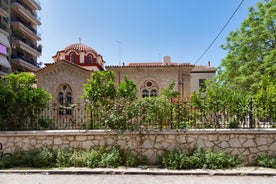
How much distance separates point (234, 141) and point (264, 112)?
1446 millimetres

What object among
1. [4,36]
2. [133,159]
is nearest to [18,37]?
[4,36]

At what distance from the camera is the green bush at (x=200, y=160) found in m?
7.21

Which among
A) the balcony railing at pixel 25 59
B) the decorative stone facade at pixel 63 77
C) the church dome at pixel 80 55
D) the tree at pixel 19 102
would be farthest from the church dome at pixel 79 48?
the tree at pixel 19 102

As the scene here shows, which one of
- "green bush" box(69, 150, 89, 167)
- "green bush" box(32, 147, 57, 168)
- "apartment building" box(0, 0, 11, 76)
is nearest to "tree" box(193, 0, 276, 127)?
"green bush" box(69, 150, 89, 167)

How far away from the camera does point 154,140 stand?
26.0ft

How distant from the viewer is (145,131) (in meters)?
7.93

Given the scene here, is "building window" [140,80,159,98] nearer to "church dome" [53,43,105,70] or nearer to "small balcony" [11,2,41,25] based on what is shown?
"church dome" [53,43,105,70]

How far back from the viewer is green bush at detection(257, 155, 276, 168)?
23.5ft

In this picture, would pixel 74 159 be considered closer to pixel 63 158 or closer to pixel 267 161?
pixel 63 158

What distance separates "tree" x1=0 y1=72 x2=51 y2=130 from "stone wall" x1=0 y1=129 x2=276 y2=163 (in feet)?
1.99

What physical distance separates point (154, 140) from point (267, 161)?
370 cm

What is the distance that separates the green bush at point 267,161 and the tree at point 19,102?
805cm

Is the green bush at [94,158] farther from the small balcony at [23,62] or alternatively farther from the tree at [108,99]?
the small balcony at [23,62]

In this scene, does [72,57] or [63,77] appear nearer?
[63,77]
